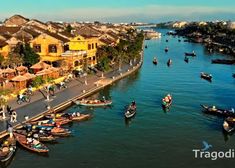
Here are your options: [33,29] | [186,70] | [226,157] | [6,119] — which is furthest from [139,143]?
[33,29]

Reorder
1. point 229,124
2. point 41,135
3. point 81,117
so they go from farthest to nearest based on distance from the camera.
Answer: point 81,117 → point 229,124 → point 41,135

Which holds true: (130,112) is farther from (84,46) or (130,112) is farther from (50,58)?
(84,46)

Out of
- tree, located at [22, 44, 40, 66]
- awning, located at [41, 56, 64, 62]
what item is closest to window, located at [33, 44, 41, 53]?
awning, located at [41, 56, 64, 62]

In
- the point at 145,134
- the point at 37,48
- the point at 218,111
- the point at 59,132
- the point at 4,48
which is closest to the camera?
the point at 59,132

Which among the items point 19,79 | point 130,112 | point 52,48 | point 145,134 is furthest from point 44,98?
point 52,48

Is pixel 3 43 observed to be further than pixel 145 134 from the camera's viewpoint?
Yes

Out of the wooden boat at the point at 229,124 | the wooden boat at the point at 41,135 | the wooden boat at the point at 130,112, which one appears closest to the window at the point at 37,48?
the wooden boat at the point at 130,112

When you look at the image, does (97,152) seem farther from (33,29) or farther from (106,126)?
(33,29)
